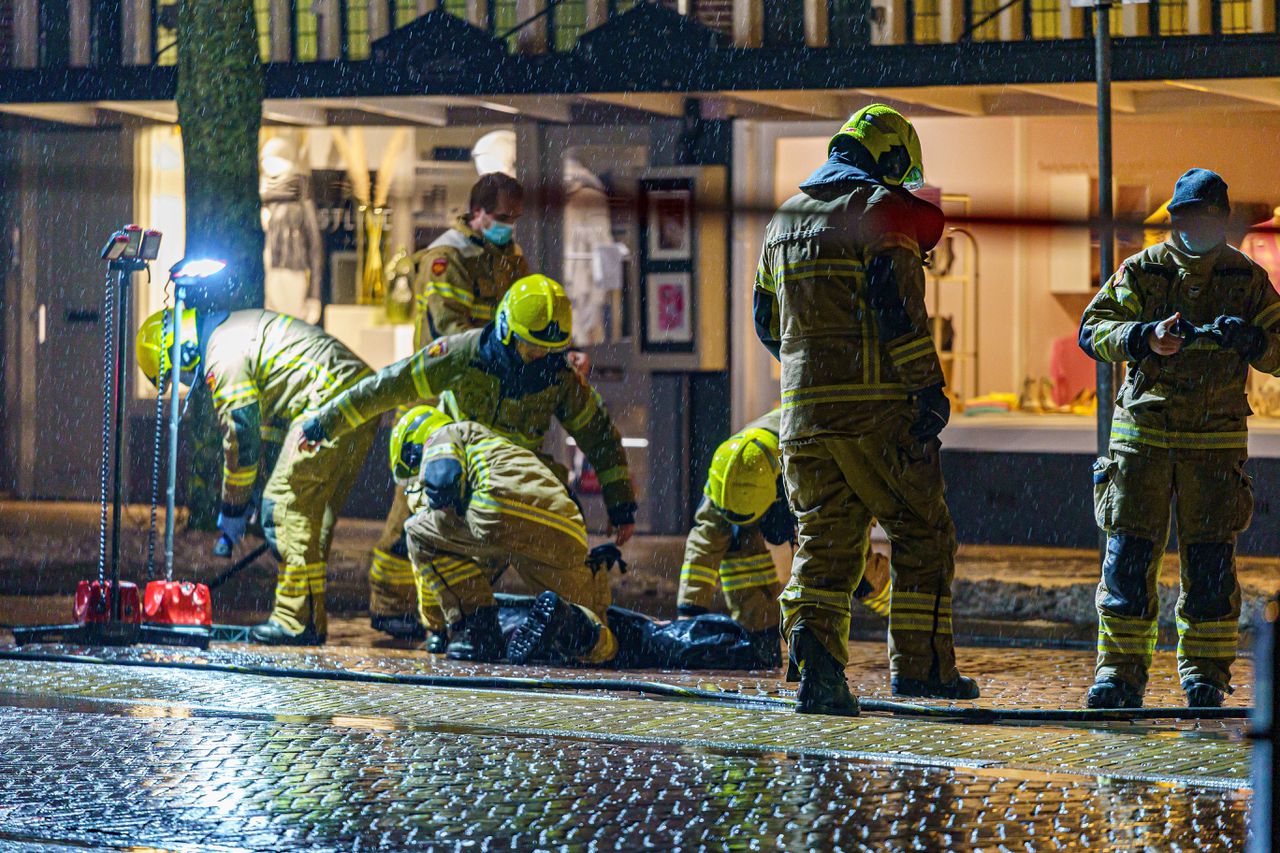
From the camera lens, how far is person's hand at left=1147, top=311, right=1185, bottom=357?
7.29 meters

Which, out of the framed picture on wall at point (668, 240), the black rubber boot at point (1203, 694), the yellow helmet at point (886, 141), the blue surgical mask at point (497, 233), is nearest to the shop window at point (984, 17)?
the framed picture on wall at point (668, 240)

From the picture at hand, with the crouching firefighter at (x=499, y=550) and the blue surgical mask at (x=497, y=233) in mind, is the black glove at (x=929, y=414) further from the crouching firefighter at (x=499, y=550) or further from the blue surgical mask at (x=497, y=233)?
the blue surgical mask at (x=497, y=233)

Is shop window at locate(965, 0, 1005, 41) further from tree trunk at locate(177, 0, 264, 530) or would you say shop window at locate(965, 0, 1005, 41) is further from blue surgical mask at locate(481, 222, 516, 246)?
tree trunk at locate(177, 0, 264, 530)

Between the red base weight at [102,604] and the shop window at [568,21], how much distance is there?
20.9 ft

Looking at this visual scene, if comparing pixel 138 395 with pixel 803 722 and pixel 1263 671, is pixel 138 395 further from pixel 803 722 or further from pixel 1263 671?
pixel 1263 671

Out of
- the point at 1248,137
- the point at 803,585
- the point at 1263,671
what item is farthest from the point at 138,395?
the point at 1263,671

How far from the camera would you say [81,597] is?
9812 mm

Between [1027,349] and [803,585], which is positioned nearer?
[803,585]

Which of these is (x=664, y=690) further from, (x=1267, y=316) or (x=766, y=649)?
(x=1267, y=316)

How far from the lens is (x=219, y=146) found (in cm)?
1403

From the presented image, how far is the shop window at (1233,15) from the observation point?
13195mm

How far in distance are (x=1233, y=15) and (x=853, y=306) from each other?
6.61 m

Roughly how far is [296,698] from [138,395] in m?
9.11

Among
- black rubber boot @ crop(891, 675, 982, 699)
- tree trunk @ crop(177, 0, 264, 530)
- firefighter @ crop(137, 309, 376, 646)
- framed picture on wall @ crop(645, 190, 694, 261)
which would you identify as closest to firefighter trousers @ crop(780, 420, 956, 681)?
black rubber boot @ crop(891, 675, 982, 699)
